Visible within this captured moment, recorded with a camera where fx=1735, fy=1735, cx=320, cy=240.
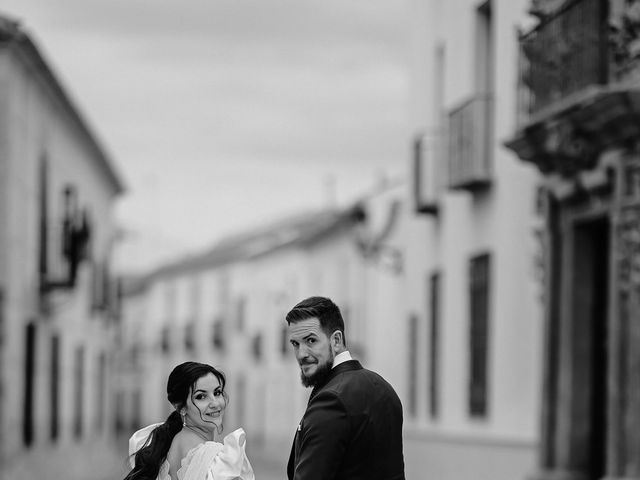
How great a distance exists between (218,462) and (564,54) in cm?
968

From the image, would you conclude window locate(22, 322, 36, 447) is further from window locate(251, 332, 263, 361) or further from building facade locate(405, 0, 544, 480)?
window locate(251, 332, 263, 361)

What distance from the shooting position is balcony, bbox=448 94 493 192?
18.1 metres

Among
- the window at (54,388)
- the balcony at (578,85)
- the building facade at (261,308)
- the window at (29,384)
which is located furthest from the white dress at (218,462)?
the building facade at (261,308)

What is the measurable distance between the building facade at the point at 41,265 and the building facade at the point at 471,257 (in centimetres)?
541

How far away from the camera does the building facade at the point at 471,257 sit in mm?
17203

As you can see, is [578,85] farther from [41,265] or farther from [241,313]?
[241,313]

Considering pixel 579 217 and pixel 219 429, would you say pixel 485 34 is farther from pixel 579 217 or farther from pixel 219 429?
pixel 219 429

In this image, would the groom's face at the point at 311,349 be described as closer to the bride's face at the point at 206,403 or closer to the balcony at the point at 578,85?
the bride's face at the point at 206,403

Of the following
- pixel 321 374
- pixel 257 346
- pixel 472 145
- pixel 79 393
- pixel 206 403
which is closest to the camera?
pixel 321 374

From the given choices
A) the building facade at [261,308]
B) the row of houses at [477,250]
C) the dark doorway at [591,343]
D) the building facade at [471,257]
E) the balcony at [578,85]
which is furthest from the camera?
the building facade at [261,308]

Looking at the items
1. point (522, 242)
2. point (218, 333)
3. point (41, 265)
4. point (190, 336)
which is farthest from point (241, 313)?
point (522, 242)

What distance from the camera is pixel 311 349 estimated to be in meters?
5.14

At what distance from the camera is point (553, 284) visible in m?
15.5

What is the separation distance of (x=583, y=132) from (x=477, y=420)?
214 inches
